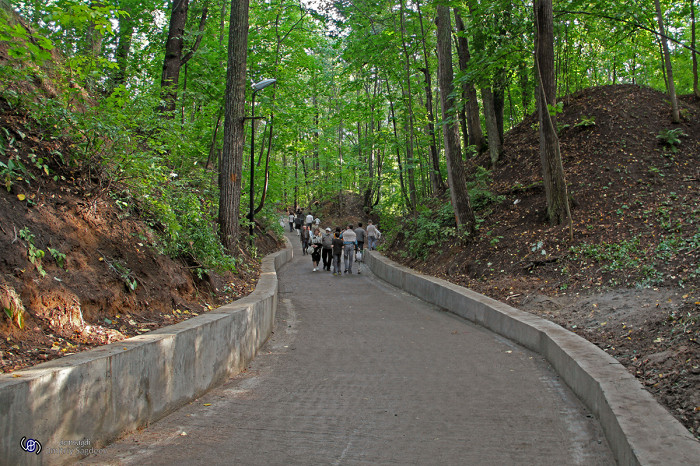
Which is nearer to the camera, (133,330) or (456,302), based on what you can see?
(133,330)

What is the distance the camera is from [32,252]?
4555 millimetres

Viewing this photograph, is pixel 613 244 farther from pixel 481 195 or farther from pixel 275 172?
pixel 275 172

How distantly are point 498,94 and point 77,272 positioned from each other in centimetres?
1775

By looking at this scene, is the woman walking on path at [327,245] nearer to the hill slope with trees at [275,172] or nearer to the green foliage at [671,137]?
the hill slope with trees at [275,172]

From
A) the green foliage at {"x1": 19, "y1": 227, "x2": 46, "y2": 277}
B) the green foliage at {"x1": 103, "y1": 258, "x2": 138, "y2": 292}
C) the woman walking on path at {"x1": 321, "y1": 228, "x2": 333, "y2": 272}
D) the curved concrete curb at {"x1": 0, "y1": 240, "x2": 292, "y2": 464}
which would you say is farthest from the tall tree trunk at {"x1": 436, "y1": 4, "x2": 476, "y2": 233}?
the green foliage at {"x1": 19, "y1": 227, "x2": 46, "y2": 277}

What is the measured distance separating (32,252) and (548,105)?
10.6 metres

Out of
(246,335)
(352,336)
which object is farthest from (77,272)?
(352,336)

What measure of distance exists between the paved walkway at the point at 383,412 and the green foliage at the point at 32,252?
Answer: 1.77 m

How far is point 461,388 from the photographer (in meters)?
5.78

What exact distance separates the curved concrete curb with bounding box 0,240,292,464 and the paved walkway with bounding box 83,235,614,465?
19 centimetres

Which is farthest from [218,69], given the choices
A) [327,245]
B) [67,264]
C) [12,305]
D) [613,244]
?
[12,305]

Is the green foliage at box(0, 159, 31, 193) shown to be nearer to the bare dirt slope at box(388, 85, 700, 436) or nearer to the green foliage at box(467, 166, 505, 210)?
the bare dirt slope at box(388, 85, 700, 436)

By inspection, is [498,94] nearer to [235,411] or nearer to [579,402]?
[579,402]

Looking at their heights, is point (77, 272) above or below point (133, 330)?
above
